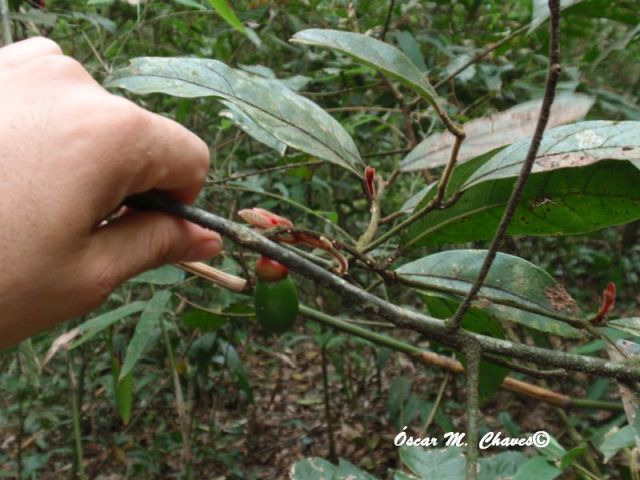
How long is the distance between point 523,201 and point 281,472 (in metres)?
2.11

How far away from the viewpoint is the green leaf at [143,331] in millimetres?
1317

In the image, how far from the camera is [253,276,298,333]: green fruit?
3.04 ft

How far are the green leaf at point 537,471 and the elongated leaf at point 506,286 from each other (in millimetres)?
222

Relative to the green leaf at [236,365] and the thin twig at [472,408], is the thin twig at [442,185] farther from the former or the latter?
the green leaf at [236,365]

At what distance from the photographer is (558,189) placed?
73cm

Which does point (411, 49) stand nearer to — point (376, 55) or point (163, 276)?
point (163, 276)

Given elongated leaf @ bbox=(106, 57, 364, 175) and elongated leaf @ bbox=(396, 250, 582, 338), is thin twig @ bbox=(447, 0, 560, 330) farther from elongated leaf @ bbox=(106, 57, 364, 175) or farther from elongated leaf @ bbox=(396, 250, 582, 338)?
elongated leaf @ bbox=(106, 57, 364, 175)

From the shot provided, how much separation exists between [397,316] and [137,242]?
0.29 metres

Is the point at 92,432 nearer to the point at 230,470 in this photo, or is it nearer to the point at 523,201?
the point at 230,470

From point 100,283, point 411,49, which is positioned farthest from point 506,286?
point 411,49

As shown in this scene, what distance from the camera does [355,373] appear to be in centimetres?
291

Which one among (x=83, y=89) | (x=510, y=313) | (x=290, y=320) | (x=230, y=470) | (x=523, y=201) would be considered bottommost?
(x=230, y=470)

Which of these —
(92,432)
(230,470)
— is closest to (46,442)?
(92,432)

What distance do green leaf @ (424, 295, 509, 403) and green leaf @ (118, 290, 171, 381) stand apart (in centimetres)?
65
